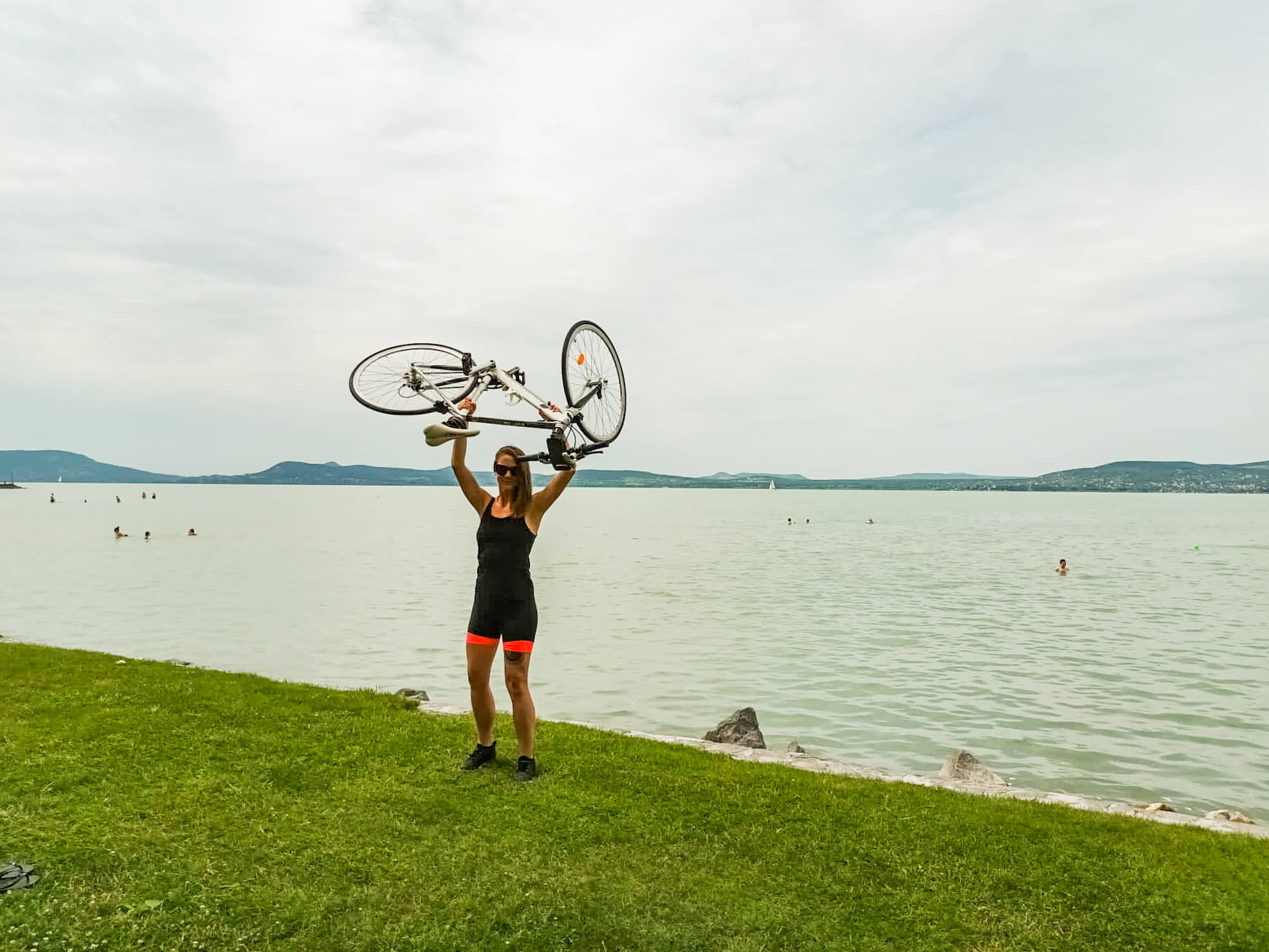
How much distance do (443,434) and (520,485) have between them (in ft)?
3.77

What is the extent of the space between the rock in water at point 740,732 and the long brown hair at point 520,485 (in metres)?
6.19

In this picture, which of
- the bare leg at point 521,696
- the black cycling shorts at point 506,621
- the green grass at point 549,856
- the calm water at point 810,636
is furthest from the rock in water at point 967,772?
the black cycling shorts at point 506,621

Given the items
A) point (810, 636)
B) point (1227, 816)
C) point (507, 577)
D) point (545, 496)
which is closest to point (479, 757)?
point (507, 577)

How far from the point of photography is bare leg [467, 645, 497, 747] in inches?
304

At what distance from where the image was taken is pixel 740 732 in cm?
1291

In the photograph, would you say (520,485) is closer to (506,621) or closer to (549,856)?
(506,621)

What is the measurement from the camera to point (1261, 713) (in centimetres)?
1800

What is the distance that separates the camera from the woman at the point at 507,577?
7633 millimetres

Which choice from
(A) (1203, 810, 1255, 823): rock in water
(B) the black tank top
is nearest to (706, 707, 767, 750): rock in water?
(A) (1203, 810, 1255, 823): rock in water

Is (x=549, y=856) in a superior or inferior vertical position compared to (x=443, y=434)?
inferior

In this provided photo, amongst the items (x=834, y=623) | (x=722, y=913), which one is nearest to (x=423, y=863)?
(x=722, y=913)

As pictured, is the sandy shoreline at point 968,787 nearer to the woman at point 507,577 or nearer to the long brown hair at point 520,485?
the woman at point 507,577

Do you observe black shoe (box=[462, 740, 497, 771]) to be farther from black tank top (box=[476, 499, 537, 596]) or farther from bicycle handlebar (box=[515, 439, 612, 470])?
bicycle handlebar (box=[515, 439, 612, 470])

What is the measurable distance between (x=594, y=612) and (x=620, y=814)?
24.7 metres
